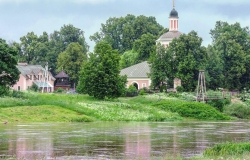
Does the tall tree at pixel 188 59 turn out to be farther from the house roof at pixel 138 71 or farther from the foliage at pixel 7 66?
the foliage at pixel 7 66

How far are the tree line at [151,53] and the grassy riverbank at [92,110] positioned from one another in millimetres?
5501

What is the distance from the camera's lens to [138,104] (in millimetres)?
74188

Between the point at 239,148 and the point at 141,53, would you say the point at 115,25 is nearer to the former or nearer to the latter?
the point at 141,53

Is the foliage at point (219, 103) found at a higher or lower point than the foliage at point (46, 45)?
lower

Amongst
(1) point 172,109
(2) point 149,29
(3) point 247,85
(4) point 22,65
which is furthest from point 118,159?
(2) point 149,29

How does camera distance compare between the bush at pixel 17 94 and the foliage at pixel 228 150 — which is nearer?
the foliage at pixel 228 150

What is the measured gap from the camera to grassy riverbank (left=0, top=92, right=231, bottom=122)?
59688mm

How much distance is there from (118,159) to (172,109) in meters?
45.7

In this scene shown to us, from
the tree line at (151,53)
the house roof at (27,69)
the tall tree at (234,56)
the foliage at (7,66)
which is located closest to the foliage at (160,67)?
the tree line at (151,53)

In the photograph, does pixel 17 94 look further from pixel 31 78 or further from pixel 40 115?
pixel 31 78

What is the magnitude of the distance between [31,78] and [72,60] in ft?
37.9

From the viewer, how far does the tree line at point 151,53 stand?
93188 mm

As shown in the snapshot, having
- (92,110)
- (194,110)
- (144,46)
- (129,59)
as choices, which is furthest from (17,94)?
(129,59)

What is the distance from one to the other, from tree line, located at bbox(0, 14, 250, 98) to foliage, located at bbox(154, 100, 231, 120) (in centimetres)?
761
